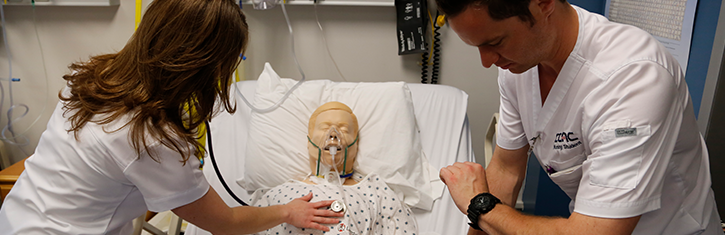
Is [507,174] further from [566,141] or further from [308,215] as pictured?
[308,215]

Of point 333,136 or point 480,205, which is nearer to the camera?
point 480,205

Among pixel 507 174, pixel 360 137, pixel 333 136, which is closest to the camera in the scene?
pixel 507 174

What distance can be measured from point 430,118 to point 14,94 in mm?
2468

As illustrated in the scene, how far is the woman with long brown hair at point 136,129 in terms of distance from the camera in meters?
0.95

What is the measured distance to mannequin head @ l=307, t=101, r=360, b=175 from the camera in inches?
73.7

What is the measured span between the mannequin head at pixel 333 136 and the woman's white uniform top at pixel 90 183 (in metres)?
0.81

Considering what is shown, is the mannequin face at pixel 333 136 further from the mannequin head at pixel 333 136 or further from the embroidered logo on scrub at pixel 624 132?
the embroidered logo on scrub at pixel 624 132

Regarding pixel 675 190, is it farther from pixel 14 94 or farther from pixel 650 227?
pixel 14 94

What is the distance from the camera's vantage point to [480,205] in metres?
1.01

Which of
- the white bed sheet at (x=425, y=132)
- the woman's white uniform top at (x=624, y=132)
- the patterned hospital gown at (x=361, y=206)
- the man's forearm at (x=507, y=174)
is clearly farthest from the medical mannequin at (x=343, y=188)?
the woman's white uniform top at (x=624, y=132)

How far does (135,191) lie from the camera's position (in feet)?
3.57

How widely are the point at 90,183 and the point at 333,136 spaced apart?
1006mm

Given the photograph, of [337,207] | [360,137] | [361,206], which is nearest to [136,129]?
[337,207]

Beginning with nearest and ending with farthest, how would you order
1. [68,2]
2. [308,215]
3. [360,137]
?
[308,215], [360,137], [68,2]
